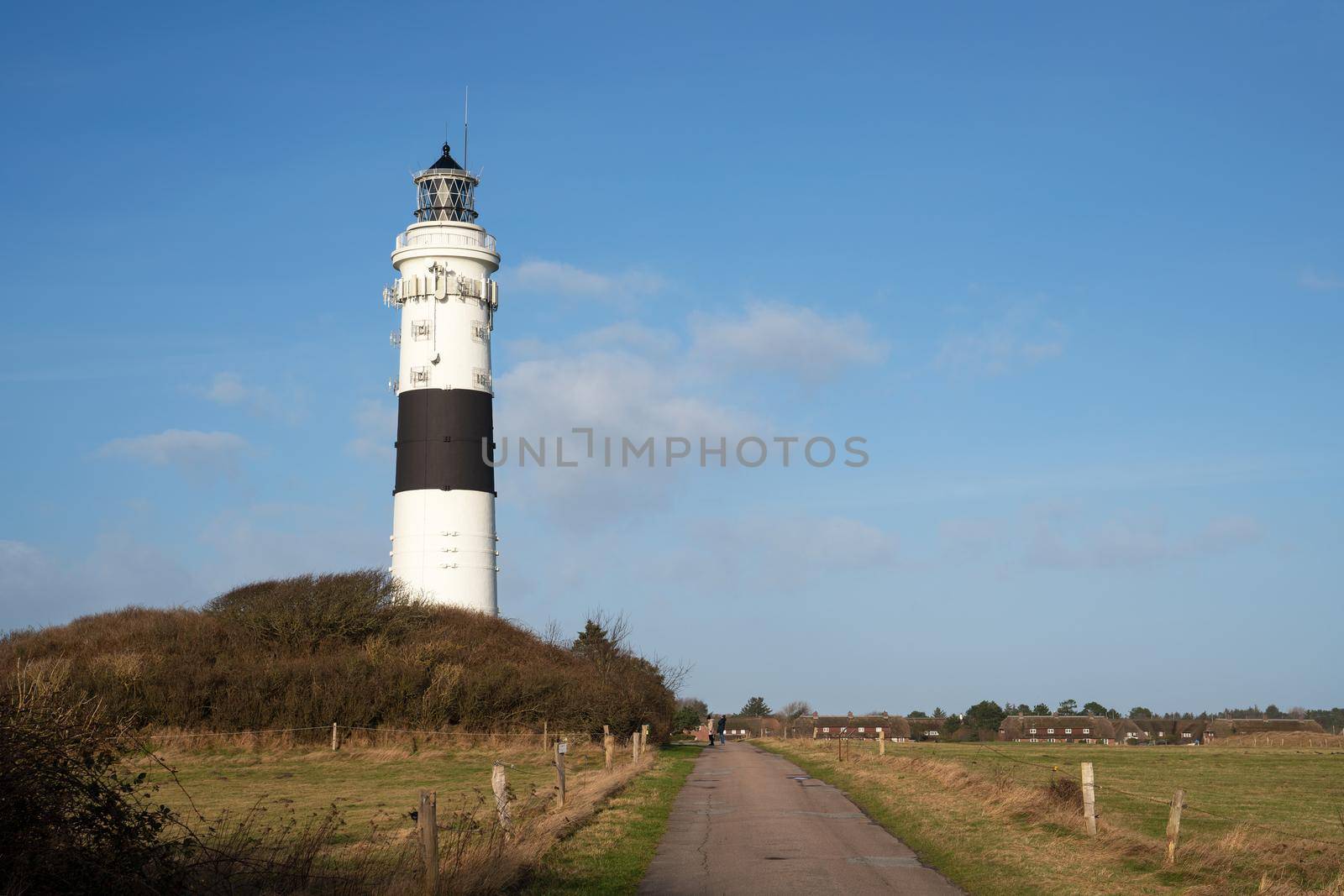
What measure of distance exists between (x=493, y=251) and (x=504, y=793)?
36.3m

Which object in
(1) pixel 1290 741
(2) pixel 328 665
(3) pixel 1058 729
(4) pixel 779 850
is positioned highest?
(2) pixel 328 665

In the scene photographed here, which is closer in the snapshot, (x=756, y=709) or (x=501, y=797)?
(x=501, y=797)

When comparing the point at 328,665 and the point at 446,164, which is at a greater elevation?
the point at 446,164

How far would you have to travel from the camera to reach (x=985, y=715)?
131m

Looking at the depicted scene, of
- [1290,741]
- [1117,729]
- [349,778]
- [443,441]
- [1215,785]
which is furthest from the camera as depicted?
[1117,729]

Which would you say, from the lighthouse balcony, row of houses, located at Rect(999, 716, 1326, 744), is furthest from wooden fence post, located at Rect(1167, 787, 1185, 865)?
row of houses, located at Rect(999, 716, 1326, 744)

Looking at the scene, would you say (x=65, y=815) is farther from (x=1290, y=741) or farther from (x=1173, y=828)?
(x=1290, y=741)

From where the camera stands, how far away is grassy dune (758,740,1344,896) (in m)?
13.2

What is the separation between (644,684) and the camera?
48406 mm

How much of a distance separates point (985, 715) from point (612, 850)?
123629 millimetres

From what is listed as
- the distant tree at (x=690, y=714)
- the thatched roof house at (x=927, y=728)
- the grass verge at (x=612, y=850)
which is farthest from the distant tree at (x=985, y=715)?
the grass verge at (x=612, y=850)

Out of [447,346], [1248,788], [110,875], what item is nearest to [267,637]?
[447,346]

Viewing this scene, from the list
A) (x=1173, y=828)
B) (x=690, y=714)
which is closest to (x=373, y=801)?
(x=1173, y=828)

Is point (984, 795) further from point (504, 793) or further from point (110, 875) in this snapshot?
point (110, 875)
